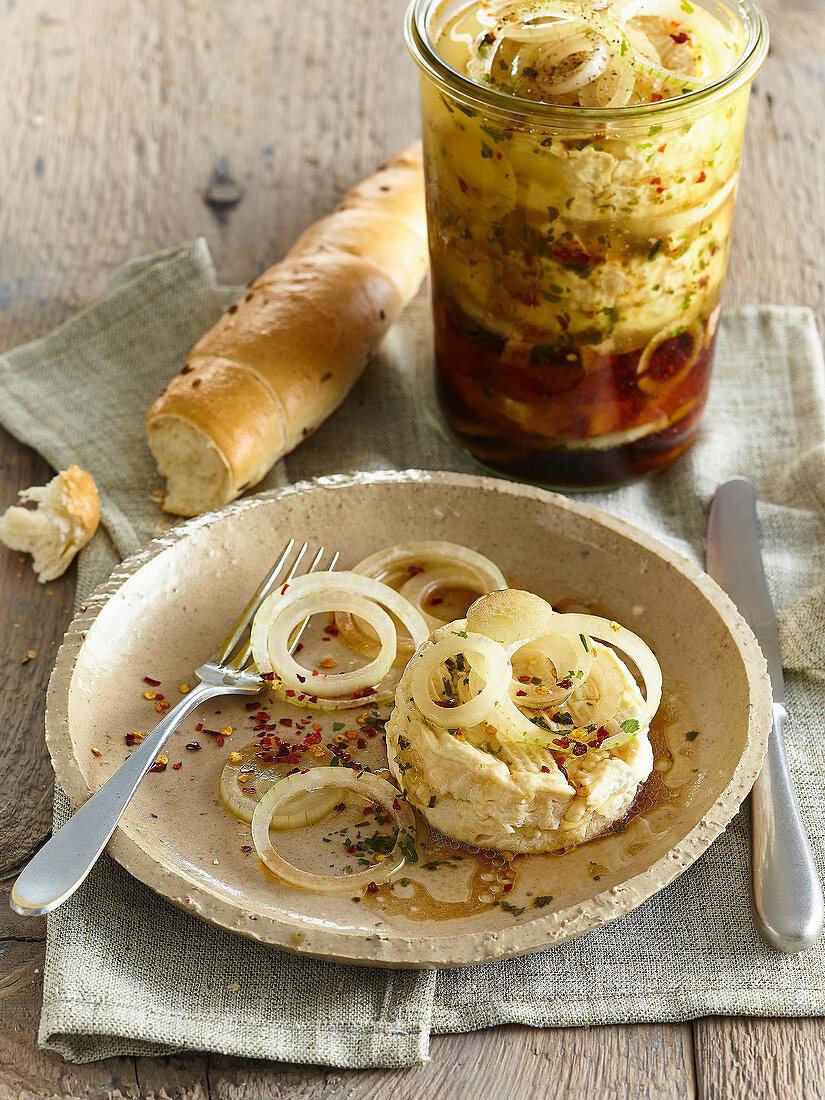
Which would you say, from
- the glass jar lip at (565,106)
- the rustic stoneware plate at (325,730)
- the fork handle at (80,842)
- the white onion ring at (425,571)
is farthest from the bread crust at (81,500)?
the glass jar lip at (565,106)

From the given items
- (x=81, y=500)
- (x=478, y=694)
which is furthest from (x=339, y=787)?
(x=81, y=500)

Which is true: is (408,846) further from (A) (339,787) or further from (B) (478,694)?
(B) (478,694)

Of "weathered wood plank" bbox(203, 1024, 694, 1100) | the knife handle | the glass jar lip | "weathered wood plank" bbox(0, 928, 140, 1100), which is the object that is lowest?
"weathered wood plank" bbox(203, 1024, 694, 1100)

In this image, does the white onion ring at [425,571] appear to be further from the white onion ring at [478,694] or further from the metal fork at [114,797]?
the white onion ring at [478,694]

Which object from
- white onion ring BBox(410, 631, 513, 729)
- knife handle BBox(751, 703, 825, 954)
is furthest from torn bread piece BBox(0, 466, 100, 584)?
knife handle BBox(751, 703, 825, 954)

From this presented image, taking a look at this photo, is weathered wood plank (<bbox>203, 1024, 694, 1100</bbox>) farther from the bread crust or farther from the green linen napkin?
the bread crust

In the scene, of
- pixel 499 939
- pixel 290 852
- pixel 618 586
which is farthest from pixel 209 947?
pixel 618 586

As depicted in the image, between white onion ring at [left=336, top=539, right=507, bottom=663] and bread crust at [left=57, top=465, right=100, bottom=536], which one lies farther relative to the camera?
bread crust at [left=57, top=465, right=100, bottom=536]
